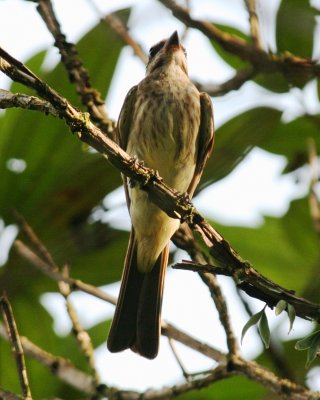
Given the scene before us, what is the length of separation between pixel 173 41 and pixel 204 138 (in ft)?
2.66

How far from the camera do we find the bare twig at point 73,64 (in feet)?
11.1

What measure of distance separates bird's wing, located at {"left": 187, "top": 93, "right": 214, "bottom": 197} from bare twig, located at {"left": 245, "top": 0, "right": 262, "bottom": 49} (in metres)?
0.58

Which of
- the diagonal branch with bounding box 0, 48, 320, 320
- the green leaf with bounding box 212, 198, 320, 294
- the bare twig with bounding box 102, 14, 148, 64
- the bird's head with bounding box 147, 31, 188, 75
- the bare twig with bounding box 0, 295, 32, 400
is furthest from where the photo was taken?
the bird's head with bounding box 147, 31, 188, 75

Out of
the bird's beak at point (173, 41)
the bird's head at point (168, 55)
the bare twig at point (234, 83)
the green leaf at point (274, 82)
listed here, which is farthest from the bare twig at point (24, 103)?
Answer: the bird's beak at point (173, 41)

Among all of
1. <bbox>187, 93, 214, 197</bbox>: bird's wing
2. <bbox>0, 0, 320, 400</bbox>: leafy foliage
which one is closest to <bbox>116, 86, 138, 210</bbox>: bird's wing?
<bbox>0, 0, 320, 400</bbox>: leafy foliage

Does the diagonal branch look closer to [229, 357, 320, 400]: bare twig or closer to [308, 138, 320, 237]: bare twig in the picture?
[229, 357, 320, 400]: bare twig

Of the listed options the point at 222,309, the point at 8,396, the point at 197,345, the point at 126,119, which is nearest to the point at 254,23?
the point at 126,119

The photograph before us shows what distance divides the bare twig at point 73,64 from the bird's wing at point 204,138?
607 mm

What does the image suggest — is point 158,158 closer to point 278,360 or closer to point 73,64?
point 73,64

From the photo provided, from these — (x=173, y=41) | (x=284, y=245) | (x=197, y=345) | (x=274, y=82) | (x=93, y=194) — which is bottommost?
(x=197, y=345)

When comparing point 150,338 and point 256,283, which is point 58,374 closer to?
point 150,338

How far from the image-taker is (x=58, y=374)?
10.9 feet

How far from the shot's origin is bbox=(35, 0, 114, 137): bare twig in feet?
11.1

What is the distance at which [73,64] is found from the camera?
3.46 m
